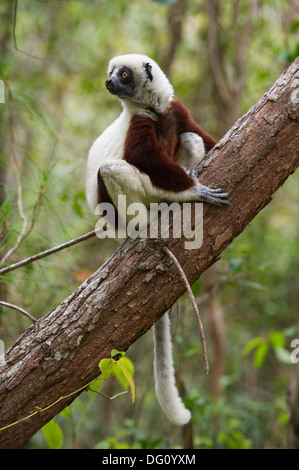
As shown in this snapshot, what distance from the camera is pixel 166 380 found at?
2.64m

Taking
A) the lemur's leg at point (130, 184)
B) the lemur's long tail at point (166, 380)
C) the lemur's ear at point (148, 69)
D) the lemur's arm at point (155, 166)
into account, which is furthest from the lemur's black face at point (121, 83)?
the lemur's long tail at point (166, 380)

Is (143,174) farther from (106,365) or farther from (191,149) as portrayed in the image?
(106,365)

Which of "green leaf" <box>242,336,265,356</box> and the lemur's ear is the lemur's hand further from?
"green leaf" <box>242,336,265,356</box>

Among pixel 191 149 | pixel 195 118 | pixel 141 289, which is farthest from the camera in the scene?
pixel 195 118

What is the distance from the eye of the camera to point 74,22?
22.6 feet

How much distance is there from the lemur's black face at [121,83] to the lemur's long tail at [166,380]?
1.43 m

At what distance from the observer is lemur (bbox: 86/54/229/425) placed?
2.53m

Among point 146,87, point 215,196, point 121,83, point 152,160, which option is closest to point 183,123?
point 146,87

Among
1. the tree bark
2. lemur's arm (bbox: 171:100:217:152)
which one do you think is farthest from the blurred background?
the tree bark

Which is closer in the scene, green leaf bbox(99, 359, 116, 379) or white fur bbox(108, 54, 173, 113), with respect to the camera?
green leaf bbox(99, 359, 116, 379)

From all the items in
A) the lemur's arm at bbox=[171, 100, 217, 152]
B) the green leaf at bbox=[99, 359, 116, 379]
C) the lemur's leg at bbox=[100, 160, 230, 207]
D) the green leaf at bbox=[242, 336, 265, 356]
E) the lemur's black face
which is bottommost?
the green leaf at bbox=[99, 359, 116, 379]

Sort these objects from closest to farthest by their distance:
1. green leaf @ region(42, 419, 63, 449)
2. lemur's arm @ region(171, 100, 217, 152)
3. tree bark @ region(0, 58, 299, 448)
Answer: tree bark @ region(0, 58, 299, 448) → green leaf @ region(42, 419, 63, 449) → lemur's arm @ region(171, 100, 217, 152)

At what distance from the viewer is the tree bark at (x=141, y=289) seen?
2.17 m

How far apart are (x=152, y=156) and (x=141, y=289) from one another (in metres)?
0.81
